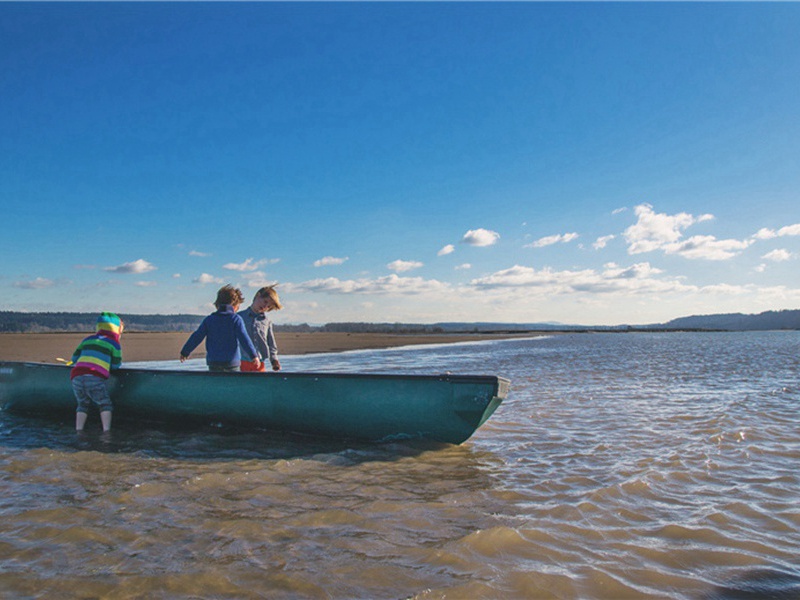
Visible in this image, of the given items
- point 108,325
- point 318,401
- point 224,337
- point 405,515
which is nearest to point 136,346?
point 108,325

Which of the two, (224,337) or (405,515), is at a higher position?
(224,337)

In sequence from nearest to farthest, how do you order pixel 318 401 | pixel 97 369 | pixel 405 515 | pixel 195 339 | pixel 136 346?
pixel 405 515
pixel 318 401
pixel 97 369
pixel 195 339
pixel 136 346

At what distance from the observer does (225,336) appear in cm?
728

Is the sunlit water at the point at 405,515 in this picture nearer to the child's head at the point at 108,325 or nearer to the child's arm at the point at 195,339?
the child's arm at the point at 195,339

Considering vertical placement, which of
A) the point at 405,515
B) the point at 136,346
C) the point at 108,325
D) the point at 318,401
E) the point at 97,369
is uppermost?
the point at 108,325

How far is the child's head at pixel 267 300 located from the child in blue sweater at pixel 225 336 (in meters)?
0.30

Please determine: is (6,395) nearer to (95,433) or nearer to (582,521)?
(95,433)

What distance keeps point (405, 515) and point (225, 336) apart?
4254 mm

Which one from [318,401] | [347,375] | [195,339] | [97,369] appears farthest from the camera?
[195,339]

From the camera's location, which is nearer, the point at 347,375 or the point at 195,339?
the point at 347,375

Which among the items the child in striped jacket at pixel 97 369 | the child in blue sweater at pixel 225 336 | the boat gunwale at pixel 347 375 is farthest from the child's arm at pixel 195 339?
the child in striped jacket at pixel 97 369

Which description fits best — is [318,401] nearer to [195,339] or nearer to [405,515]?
[195,339]

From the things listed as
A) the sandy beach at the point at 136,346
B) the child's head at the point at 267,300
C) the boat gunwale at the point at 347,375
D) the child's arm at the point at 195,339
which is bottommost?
the sandy beach at the point at 136,346

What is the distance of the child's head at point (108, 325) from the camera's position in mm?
7332
